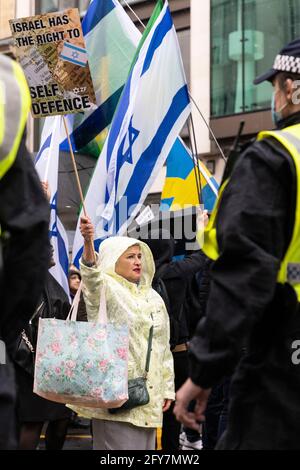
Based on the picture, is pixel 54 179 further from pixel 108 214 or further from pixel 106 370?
pixel 106 370

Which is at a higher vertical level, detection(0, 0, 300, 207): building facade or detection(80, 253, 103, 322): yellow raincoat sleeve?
detection(0, 0, 300, 207): building facade

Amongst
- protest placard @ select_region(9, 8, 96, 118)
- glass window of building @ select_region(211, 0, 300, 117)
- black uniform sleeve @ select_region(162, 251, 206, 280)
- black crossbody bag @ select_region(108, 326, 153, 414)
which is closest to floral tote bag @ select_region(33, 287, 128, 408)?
black crossbody bag @ select_region(108, 326, 153, 414)

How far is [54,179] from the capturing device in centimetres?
764

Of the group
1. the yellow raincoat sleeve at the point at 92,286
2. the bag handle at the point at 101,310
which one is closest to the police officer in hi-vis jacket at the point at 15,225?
the bag handle at the point at 101,310

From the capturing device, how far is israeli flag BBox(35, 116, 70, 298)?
725cm

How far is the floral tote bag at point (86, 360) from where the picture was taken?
192 inches

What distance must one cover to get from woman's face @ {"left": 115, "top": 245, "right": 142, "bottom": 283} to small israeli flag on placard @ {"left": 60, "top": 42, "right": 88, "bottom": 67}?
54.8 inches

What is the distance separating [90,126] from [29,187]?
5.78 m

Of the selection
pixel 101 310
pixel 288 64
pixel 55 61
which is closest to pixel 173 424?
pixel 101 310

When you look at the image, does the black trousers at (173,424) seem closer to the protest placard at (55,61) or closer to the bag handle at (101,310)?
the bag handle at (101,310)

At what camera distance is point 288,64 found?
3139mm

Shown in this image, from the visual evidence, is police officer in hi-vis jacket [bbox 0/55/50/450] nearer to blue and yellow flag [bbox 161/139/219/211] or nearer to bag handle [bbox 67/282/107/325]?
bag handle [bbox 67/282/107/325]

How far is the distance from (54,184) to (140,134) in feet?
3.46

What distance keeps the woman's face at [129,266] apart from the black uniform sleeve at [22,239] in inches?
118
